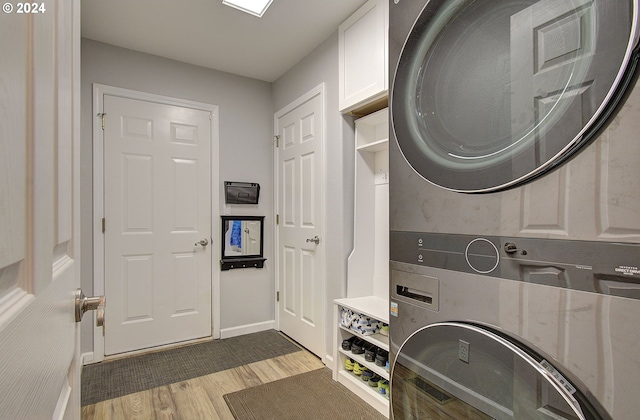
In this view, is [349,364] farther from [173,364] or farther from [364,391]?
[173,364]

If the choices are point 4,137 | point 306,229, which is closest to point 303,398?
point 306,229

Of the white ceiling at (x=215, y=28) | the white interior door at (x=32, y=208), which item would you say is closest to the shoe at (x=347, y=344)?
the white interior door at (x=32, y=208)

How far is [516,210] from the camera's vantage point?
0.73 m

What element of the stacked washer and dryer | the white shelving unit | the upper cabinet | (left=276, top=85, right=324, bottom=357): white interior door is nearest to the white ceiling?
the upper cabinet

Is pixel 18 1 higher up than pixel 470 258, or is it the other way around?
pixel 18 1

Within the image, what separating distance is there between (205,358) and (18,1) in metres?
2.70

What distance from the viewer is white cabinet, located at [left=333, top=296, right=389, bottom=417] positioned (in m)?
1.87

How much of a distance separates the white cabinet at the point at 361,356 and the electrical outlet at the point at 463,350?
41.3 inches

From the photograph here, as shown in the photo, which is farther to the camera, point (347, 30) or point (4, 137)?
point (347, 30)

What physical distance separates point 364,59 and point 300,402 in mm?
2148

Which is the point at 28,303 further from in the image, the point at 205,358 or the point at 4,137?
the point at 205,358

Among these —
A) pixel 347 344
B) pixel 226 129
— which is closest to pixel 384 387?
pixel 347 344

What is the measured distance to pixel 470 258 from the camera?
82 centimetres

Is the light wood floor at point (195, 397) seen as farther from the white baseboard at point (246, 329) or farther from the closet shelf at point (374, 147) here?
the closet shelf at point (374, 147)
